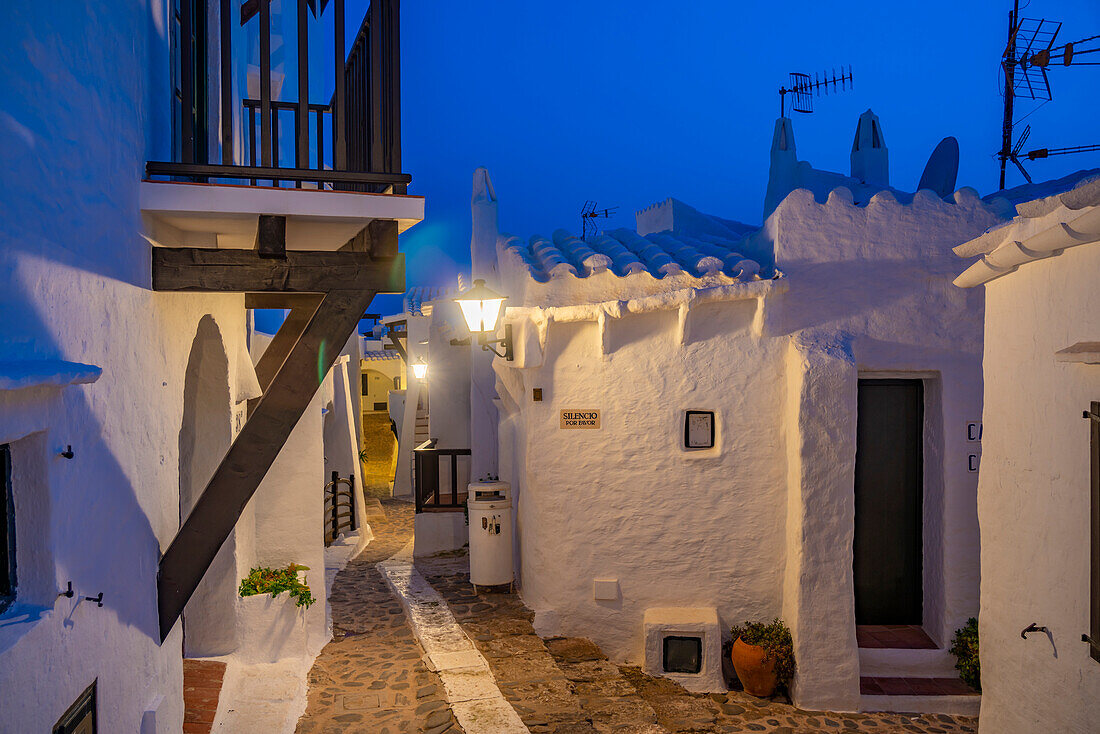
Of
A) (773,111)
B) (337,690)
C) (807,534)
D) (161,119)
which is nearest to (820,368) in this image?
(807,534)

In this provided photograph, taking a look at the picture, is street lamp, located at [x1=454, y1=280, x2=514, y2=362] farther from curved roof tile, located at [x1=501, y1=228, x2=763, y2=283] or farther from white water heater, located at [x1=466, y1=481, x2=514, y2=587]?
white water heater, located at [x1=466, y1=481, x2=514, y2=587]

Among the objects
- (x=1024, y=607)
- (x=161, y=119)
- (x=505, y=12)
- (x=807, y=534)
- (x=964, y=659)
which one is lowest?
(x=964, y=659)

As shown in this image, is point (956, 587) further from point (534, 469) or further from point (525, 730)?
point (525, 730)

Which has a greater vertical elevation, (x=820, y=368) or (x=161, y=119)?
(x=161, y=119)

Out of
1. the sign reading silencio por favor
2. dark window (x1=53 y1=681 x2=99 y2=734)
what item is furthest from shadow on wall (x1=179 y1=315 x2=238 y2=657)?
the sign reading silencio por favor

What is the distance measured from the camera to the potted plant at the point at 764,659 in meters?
7.09

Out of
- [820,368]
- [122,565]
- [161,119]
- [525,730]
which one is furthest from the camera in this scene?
[820,368]

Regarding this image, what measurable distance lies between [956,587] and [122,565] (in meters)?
7.46

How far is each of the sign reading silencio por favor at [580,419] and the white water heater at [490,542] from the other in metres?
1.70

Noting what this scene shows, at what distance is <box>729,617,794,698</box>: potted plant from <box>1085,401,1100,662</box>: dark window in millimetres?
4275

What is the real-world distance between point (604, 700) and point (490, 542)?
116 inches

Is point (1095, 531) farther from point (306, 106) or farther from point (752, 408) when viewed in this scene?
point (752, 408)

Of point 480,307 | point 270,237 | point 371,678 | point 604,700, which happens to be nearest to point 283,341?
point 480,307

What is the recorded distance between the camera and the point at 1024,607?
3770 millimetres
